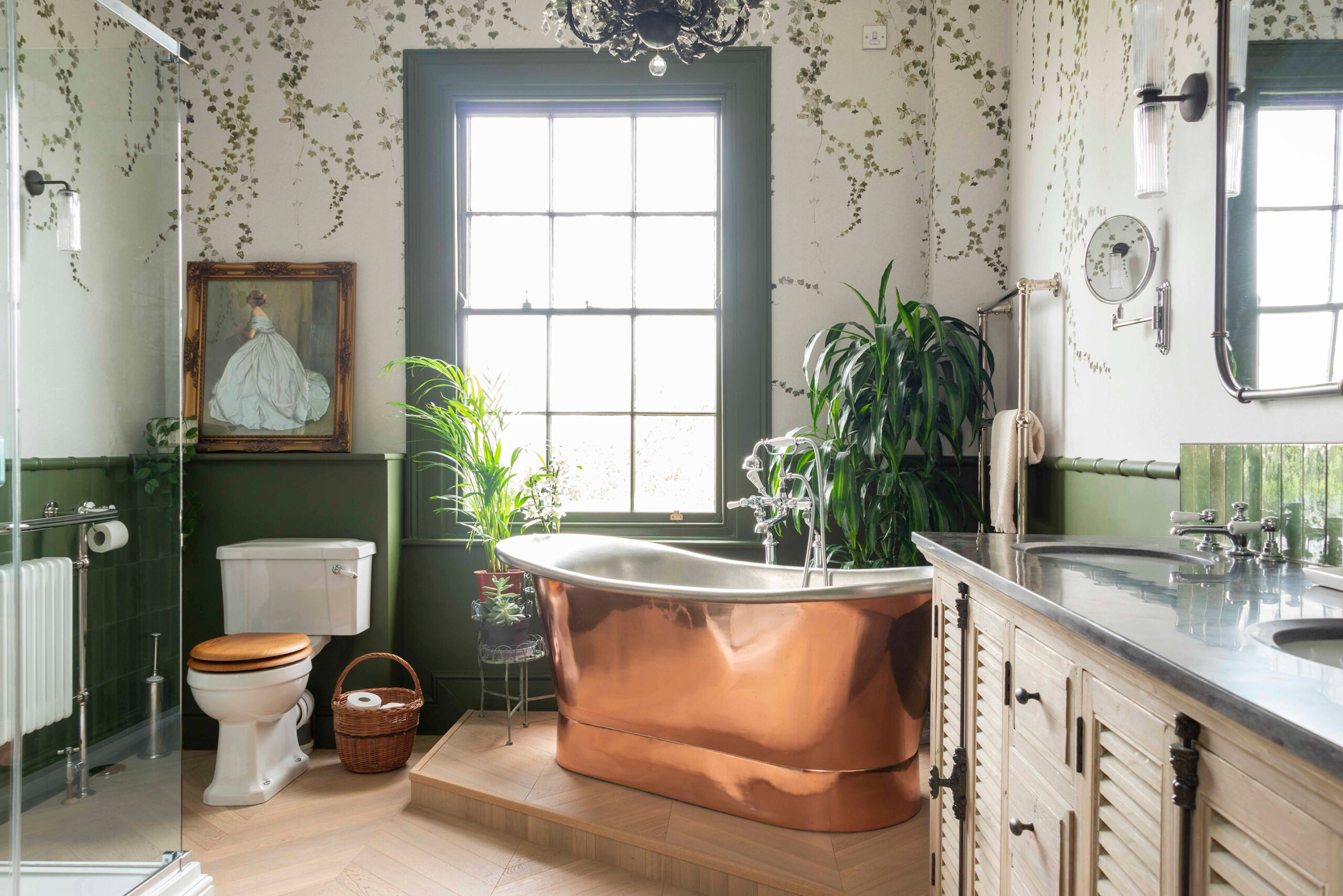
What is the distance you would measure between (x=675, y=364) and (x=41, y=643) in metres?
2.23

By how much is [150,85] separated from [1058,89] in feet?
8.40

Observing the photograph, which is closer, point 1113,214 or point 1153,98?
point 1153,98

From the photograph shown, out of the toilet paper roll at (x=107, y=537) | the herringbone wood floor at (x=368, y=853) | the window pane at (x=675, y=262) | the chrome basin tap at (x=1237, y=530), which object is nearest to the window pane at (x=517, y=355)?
the window pane at (x=675, y=262)

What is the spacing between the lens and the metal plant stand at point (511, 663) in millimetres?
2803

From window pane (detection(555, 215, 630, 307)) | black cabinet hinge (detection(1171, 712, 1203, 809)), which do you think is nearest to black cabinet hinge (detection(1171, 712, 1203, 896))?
black cabinet hinge (detection(1171, 712, 1203, 809))

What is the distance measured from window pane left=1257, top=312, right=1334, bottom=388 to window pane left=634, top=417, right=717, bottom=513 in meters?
2.01

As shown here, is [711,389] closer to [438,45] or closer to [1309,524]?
[438,45]

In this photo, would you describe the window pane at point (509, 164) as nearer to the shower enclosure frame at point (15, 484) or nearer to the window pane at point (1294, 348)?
the shower enclosure frame at point (15, 484)

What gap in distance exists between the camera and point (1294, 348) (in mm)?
1415

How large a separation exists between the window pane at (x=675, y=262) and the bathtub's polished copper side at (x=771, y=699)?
4.56 ft

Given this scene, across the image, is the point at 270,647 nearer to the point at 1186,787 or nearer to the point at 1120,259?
the point at 1186,787

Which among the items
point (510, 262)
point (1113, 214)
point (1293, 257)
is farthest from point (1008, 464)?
point (510, 262)

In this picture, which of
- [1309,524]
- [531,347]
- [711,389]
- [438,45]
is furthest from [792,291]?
[1309,524]

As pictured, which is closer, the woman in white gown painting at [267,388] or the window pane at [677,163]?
the woman in white gown painting at [267,388]
